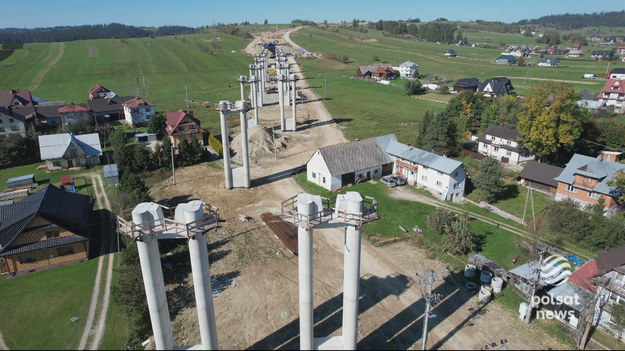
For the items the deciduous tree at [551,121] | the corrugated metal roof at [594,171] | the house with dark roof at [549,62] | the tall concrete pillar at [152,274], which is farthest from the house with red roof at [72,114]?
the house with dark roof at [549,62]

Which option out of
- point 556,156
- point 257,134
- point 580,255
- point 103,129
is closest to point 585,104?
point 556,156

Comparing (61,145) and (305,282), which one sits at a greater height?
(305,282)

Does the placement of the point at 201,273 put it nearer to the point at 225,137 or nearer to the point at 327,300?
the point at 327,300

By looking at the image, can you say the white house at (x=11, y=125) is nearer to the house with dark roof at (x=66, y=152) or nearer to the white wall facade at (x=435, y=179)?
the house with dark roof at (x=66, y=152)

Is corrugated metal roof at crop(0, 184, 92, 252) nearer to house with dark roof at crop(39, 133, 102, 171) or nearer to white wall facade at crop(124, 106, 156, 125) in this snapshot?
house with dark roof at crop(39, 133, 102, 171)

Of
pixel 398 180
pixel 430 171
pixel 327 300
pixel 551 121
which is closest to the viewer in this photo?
pixel 327 300

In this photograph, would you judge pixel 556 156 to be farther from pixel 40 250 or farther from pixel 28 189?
pixel 28 189

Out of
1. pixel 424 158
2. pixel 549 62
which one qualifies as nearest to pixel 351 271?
pixel 424 158

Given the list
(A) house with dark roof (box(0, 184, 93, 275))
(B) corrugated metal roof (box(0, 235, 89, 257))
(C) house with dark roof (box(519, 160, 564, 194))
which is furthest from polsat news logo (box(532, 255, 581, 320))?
(A) house with dark roof (box(0, 184, 93, 275))
